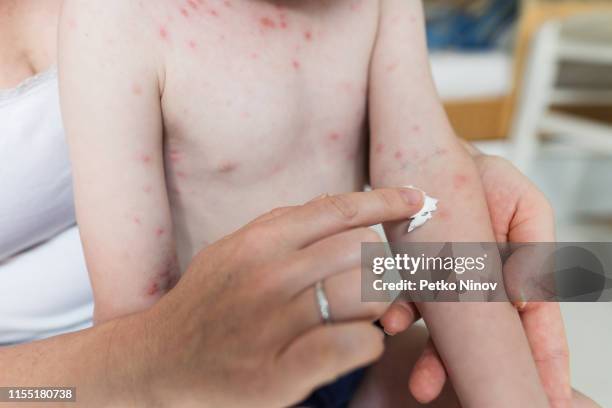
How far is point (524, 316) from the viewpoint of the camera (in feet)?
2.04

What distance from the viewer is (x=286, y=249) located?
1.42 feet

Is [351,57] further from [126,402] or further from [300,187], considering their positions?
[126,402]

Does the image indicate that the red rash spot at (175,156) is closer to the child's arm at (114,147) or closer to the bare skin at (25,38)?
the child's arm at (114,147)

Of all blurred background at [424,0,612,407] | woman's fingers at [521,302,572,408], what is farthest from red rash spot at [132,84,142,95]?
blurred background at [424,0,612,407]

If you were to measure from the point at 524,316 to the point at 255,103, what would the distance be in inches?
14.7

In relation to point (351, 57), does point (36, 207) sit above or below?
below

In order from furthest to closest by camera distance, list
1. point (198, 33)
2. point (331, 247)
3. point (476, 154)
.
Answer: point (476, 154), point (198, 33), point (331, 247)

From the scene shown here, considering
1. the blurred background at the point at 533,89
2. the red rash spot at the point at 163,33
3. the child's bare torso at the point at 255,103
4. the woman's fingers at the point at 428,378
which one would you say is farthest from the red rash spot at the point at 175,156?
the blurred background at the point at 533,89

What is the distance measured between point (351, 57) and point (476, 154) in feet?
0.74

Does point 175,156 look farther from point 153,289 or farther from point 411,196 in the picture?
point 411,196

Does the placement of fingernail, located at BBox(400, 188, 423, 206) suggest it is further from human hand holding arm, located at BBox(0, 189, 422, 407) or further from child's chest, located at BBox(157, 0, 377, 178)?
child's chest, located at BBox(157, 0, 377, 178)

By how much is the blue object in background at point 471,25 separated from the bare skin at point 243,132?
164cm

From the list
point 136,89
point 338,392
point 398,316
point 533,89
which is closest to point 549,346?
point 398,316

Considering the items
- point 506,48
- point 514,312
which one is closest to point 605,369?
point 514,312
